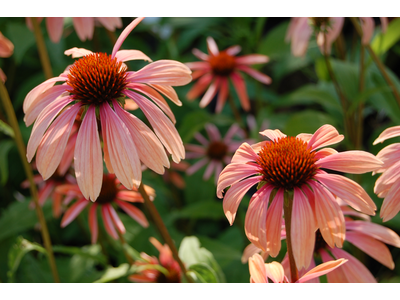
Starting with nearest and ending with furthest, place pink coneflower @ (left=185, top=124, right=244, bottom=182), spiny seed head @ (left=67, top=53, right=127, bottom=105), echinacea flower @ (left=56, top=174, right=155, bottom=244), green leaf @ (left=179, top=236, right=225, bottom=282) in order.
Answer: spiny seed head @ (left=67, top=53, right=127, bottom=105) → green leaf @ (left=179, top=236, right=225, bottom=282) → echinacea flower @ (left=56, top=174, right=155, bottom=244) → pink coneflower @ (left=185, top=124, right=244, bottom=182)

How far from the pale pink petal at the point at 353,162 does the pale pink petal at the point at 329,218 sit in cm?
3

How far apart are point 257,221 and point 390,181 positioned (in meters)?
0.17

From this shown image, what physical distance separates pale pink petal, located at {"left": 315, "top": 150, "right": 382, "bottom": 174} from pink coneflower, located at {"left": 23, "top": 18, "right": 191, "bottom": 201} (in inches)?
7.0

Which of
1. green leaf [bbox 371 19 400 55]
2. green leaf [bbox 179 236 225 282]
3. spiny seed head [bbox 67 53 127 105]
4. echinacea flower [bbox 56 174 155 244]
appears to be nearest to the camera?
spiny seed head [bbox 67 53 127 105]

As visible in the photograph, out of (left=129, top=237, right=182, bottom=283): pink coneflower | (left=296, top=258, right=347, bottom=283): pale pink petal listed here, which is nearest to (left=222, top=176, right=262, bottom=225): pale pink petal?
(left=296, top=258, right=347, bottom=283): pale pink petal

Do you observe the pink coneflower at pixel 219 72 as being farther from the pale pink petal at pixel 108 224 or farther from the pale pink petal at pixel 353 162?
the pale pink petal at pixel 353 162

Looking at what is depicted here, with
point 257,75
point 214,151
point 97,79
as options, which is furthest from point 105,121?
point 214,151

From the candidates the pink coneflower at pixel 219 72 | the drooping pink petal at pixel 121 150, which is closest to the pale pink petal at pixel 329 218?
the drooping pink petal at pixel 121 150

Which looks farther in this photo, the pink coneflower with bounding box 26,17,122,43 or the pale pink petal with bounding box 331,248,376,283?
the pink coneflower with bounding box 26,17,122,43

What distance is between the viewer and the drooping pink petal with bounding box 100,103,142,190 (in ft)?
1.49

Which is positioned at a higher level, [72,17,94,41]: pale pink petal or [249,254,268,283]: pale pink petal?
[72,17,94,41]: pale pink petal

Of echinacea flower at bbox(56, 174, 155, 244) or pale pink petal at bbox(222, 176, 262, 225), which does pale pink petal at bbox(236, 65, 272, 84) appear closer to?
echinacea flower at bbox(56, 174, 155, 244)

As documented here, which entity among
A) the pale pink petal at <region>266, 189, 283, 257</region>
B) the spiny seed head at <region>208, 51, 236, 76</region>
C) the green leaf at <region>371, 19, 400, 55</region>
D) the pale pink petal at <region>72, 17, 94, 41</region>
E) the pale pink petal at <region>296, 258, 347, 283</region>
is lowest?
the pale pink petal at <region>296, 258, 347, 283</region>
